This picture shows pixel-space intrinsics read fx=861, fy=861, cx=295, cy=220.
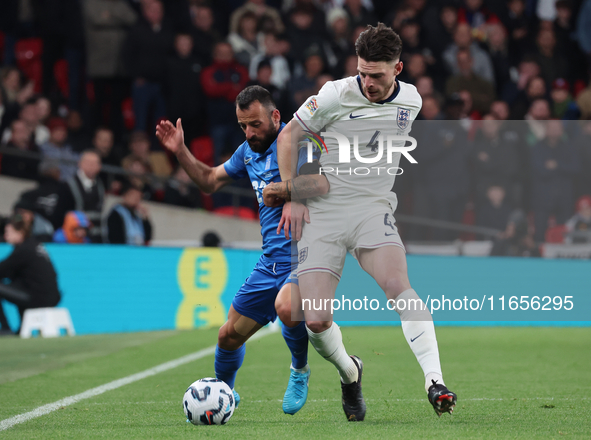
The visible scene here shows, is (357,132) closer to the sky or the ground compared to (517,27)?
closer to the ground

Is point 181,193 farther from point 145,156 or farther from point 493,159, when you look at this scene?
point 493,159

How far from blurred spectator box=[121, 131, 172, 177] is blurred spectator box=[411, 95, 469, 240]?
477cm

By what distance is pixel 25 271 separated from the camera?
11047 millimetres

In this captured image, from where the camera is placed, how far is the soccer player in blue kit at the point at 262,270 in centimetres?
511

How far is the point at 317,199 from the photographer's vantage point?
497 cm

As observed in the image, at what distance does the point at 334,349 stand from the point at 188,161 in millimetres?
1559

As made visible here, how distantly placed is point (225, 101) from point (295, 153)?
965 cm

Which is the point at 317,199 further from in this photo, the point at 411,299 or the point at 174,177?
the point at 174,177

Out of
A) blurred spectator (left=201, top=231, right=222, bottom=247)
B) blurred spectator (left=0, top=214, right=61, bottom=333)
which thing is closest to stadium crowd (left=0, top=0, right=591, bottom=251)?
blurred spectator (left=0, top=214, right=61, bottom=333)

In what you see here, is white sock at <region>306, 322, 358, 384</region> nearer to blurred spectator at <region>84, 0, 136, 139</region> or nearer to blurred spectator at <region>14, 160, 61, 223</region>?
blurred spectator at <region>14, 160, 61, 223</region>

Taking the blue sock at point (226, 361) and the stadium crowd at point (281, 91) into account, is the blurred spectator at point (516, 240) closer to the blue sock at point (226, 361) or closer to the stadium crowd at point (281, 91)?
the stadium crowd at point (281, 91)

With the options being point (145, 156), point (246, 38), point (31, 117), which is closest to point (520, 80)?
point (246, 38)

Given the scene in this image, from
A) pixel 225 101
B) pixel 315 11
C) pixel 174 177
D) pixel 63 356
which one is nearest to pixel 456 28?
pixel 315 11

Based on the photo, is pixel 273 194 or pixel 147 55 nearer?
pixel 273 194
